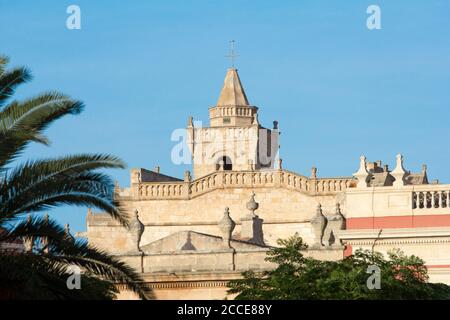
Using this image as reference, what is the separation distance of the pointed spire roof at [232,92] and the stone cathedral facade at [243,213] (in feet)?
0.26

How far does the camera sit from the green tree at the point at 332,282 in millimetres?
48312

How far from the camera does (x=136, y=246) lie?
209 feet

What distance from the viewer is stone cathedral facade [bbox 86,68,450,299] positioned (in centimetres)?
6088

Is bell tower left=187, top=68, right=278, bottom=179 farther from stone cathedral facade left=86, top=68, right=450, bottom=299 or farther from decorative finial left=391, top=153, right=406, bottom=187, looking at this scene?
decorative finial left=391, top=153, right=406, bottom=187

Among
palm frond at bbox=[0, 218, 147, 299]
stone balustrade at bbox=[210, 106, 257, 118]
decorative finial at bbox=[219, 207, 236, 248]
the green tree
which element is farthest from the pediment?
stone balustrade at bbox=[210, 106, 257, 118]

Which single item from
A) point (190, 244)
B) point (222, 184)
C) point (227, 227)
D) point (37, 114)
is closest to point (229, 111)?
point (222, 184)

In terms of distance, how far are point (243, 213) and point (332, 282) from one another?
1434 inches

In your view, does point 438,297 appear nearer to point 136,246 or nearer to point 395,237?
point 395,237

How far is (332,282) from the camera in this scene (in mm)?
48625

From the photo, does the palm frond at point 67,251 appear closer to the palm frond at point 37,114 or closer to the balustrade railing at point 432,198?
the palm frond at point 37,114

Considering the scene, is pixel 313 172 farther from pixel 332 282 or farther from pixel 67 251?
pixel 67 251

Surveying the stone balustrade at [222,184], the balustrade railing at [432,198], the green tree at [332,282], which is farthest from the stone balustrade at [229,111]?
the green tree at [332,282]

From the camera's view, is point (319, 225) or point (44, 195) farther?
point (319, 225)
